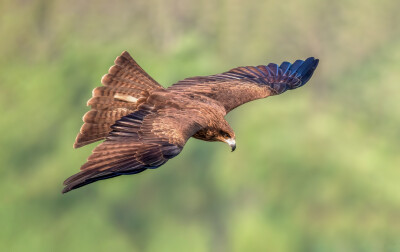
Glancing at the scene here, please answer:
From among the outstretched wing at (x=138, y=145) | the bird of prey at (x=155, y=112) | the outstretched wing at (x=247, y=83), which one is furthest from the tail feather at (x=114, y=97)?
the outstretched wing at (x=138, y=145)

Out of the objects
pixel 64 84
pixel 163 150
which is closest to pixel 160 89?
pixel 163 150

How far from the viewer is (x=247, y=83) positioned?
44.9 feet

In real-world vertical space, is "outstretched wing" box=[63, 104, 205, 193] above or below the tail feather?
below

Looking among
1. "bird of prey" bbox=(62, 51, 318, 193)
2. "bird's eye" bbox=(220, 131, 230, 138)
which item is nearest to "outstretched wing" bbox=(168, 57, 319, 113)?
"bird of prey" bbox=(62, 51, 318, 193)

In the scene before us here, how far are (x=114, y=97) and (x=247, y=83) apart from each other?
9.27ft

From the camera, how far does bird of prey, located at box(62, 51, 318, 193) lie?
31.6ft

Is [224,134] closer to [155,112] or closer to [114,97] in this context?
[155,112]

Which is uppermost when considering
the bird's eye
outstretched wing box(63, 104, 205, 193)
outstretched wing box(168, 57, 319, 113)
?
outstretched wing box(168, 57, 319, 113)

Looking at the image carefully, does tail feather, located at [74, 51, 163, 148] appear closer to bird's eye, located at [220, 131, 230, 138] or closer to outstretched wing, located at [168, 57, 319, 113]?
outstretched wing, located at [168, 57, 319, 113]

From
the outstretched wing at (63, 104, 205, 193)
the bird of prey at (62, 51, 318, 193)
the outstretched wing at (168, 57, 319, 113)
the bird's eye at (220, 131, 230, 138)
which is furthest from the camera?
the outstretched wing at (168, 57, 319, 113)

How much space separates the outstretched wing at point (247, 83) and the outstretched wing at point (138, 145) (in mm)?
1730

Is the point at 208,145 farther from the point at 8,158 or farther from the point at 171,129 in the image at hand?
the point at 171,129

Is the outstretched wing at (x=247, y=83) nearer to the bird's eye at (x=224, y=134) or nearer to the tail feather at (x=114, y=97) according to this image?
the tail feather at (x=114, y=97)

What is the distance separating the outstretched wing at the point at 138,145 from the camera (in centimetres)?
927
